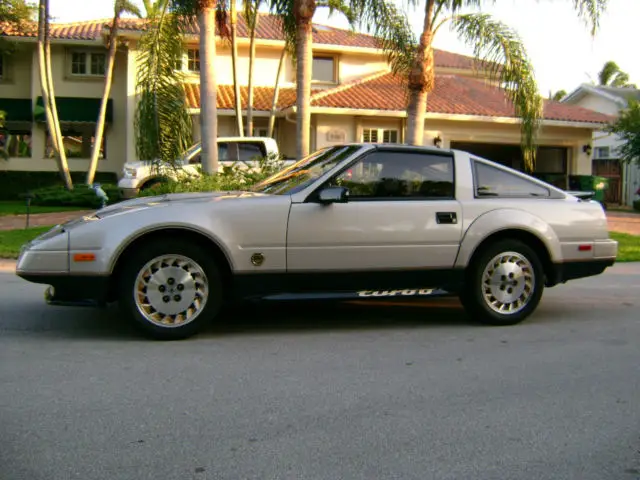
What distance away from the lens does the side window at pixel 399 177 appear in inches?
245

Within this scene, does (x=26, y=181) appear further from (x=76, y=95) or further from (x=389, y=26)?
(x=389, y=26)

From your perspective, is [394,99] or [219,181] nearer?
[219,181]

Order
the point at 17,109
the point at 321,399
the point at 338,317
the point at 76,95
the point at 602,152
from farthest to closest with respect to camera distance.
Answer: the point at 602,152, the point at 76,95, the point at 17,109, the point at 338,317, the point at 321,399

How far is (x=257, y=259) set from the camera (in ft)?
19.2

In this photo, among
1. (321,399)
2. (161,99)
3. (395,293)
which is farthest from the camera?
(161,99)

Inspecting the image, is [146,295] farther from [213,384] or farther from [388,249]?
[388,249]

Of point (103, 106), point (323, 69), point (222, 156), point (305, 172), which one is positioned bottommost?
point (305, 172)

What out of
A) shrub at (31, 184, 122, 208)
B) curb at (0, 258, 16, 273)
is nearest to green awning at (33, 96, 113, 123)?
shrub at (31, 184, 122, 208)

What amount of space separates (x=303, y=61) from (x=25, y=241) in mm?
5915

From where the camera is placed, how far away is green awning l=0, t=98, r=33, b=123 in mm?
25891

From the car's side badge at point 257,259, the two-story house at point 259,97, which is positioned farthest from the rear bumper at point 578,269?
the two-story house at point 259,97

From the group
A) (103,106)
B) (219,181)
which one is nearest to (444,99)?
(103,106)

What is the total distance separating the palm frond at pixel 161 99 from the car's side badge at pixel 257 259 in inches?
302

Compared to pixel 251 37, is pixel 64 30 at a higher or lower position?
higher
